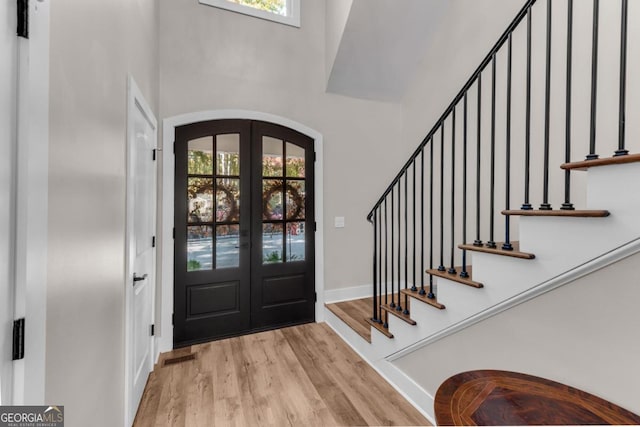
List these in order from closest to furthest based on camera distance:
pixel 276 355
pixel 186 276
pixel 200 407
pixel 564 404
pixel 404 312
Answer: pixel 564 404
pixel 200 407
pixel 404 312
pixel 276 355
pixel 186 276

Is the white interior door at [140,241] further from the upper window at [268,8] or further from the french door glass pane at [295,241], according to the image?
the upper window at [268,8]

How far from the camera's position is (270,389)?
2.12m

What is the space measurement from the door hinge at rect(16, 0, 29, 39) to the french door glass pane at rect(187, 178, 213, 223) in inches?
84.1

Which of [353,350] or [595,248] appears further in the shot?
[353,350]

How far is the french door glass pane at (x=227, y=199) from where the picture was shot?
2907 millimetres

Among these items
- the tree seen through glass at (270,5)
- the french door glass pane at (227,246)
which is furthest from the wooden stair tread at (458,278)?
the tree seen through glass at (270,5)

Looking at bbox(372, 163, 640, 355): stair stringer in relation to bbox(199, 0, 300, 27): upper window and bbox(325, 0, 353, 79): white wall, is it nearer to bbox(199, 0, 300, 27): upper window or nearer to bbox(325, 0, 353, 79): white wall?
bbox(325, 0, 353, 79): white wall

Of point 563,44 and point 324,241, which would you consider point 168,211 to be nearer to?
point 324,241

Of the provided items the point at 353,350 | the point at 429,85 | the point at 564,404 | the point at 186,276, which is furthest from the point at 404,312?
the point at 429,85

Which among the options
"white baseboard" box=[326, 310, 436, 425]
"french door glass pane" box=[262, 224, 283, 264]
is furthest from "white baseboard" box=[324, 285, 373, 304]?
"french door glass pane" box=[262, 224, 283, 264]

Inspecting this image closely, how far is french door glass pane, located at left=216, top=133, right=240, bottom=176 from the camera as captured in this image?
292 cm

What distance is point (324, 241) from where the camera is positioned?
3387 millimetres

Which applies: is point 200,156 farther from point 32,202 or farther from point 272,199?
point 32,202

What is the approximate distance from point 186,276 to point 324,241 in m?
1.55
